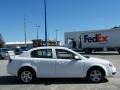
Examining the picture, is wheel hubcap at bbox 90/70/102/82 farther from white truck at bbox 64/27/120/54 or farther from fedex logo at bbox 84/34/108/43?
fedex logo at bbox 84/34/108/43

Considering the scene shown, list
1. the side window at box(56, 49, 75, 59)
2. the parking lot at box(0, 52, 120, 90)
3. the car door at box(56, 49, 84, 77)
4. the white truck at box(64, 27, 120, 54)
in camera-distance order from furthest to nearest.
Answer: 1. the white truck at box(64, 27, 120, 54)
2. the side window at box(56, 49, 75, 59)
3. the car door at box(56, 49, 84, 77)
4. the parking lot at box(0, 52, 120, 90)

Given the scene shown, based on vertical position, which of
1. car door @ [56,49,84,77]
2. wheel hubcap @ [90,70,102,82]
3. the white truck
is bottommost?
wheel hubcap @ [90,70,102,82]

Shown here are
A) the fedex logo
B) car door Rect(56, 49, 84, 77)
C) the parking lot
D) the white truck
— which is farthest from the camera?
the fedex logo

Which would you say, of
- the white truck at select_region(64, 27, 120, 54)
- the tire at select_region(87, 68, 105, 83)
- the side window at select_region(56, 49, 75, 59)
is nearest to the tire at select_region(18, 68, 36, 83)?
the side window at select_region(56, 49, 75, 59)

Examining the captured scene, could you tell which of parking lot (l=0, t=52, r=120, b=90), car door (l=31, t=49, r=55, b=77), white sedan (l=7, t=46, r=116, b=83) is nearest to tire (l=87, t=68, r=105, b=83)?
white sedan (l=7, t=46, r=116, b=83)

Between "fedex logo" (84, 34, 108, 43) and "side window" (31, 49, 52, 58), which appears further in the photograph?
"fedex logo" (84, 34, 108, 43)

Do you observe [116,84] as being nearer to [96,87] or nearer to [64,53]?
[96,87]

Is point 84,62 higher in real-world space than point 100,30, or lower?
lower

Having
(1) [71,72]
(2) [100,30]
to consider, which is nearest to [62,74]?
(1) [71,72]

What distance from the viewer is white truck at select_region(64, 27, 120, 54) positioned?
46.4 m

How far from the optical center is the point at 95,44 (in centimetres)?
4956

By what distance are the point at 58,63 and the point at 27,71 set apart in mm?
1394

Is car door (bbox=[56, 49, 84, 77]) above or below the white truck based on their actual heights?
below

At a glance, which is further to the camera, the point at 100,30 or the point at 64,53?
the point at 100,30
